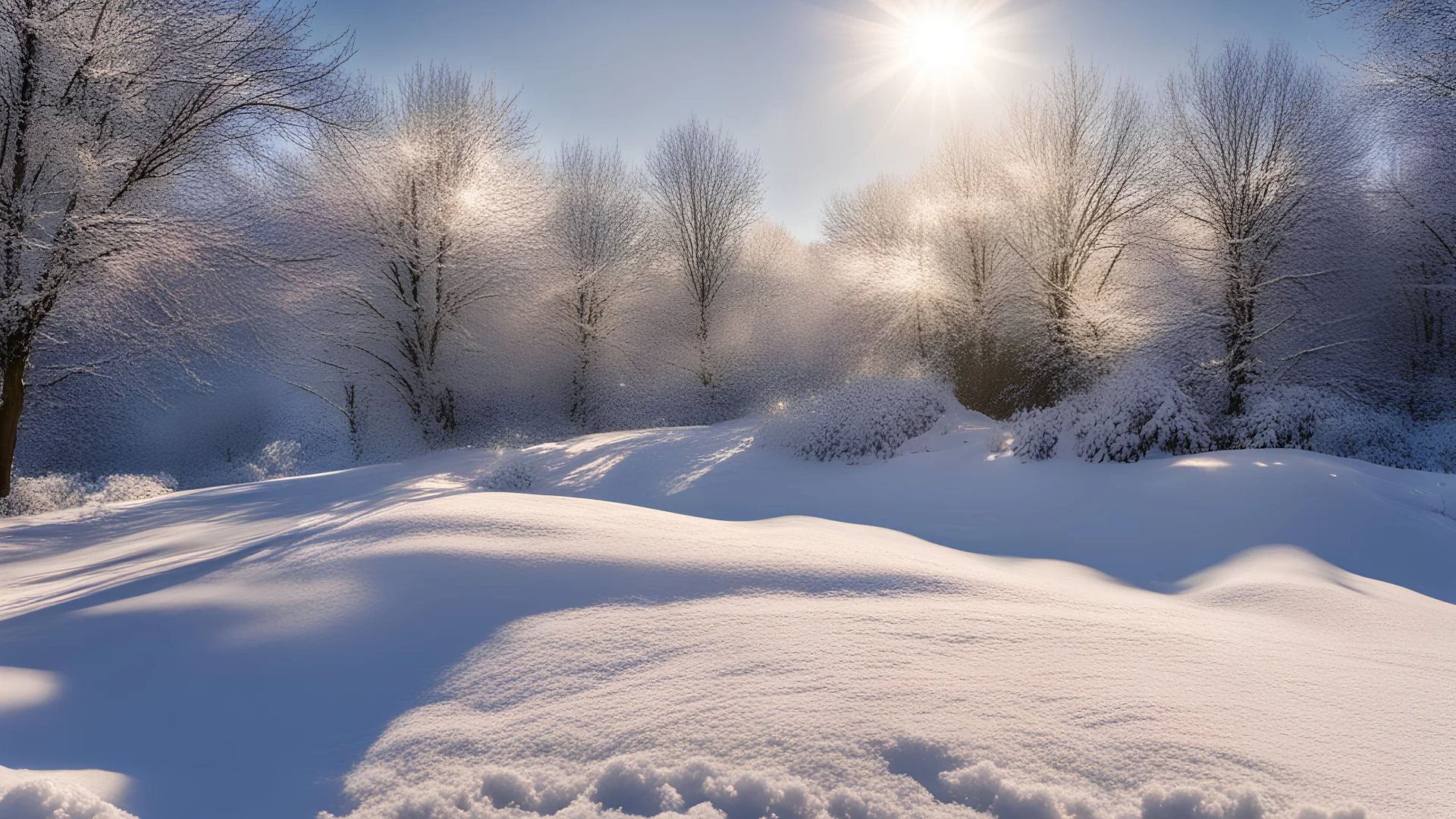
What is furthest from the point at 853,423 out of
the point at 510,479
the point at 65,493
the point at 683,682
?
the point at 65,493

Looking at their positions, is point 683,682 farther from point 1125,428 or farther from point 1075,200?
point 1075,200

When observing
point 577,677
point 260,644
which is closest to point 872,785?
point 577,677

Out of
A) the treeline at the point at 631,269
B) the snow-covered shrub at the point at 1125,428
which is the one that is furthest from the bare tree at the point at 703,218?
the snow-covered shrub at the point at 1125,428

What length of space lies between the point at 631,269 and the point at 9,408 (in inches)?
608

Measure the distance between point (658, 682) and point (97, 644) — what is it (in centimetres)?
214

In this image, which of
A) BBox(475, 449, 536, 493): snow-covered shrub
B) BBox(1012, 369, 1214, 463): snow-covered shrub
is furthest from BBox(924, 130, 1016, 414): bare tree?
BBox(475, 449, 536, 493): snow-covered shrub

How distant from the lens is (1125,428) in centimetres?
854

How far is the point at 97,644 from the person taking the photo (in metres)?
2.46

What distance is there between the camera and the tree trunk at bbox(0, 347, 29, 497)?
7.52m

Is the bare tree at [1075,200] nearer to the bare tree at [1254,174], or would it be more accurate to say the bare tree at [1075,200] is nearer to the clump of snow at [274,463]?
the bare tree at [1254,174]

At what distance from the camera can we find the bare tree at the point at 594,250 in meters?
21.2

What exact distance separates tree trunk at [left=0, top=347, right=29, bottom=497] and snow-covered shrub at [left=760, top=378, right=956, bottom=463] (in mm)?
9441

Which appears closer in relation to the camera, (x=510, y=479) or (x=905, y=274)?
(x=510, y=479)

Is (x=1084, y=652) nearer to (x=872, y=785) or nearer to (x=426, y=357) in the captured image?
(x=872, y=785)
